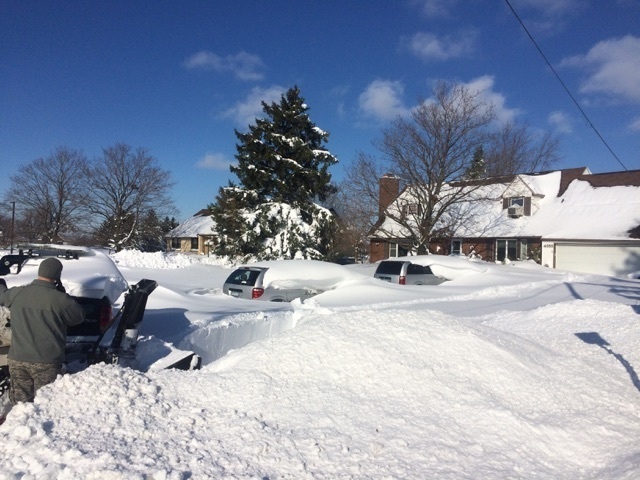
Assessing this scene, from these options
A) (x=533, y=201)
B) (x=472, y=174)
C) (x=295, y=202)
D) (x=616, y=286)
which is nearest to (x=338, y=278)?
(x=616, y=286)

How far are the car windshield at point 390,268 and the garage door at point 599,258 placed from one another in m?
16.2

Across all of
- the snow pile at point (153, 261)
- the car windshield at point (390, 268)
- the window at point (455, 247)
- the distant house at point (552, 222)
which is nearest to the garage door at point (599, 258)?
the distant house at point (552, 222)

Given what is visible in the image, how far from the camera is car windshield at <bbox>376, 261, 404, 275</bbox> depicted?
16.7 metres

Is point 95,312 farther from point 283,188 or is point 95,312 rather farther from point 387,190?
point 387,190

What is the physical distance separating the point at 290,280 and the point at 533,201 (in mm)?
26012

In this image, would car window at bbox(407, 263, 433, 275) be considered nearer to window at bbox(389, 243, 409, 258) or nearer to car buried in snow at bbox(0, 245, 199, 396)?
car buried in snow at bbox(0, 245, 199, 396)

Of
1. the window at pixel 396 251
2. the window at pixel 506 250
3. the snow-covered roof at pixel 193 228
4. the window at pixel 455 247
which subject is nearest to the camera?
the window at pixel 506 250

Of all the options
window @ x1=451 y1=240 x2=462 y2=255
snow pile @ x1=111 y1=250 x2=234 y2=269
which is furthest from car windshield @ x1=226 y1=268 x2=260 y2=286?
window @ x1=451 y1=240 x2=462 y2=255

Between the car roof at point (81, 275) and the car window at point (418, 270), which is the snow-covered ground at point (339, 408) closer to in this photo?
the car roof at point (81, 275)

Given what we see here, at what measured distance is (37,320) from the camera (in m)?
4.34

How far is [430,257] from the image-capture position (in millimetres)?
19250

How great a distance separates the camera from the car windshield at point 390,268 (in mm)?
16734

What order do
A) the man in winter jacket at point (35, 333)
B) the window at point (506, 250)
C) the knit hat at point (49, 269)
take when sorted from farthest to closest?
the window at point (506, 250) < the knit hat at point (49, 269) < the man in winter jacket at point (35, 333)

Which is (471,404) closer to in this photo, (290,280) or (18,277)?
(18,277)
